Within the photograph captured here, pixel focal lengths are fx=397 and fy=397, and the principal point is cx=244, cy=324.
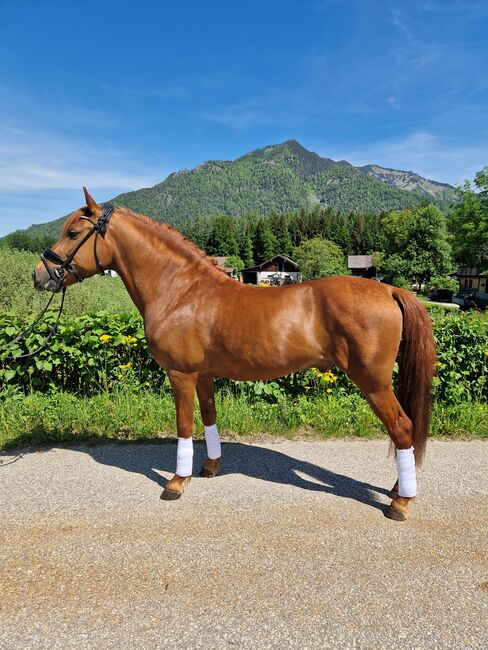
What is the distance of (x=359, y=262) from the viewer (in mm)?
89938

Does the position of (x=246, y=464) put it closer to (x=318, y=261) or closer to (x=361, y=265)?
(x=318, y=261)

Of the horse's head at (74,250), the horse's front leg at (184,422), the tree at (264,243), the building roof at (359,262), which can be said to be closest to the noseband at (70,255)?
the horse's head at (74,250)

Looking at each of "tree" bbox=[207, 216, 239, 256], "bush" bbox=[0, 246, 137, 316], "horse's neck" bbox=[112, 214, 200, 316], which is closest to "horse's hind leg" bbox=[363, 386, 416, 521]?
"horse's neck" bbox=[112, 214, 200, 316]

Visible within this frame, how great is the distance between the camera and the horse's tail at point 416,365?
3438mm

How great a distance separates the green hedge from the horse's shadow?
1185 millimetres

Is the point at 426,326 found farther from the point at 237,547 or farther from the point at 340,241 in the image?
the point at 340,241

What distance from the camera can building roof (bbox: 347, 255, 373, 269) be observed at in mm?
89000

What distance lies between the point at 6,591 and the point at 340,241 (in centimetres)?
10347

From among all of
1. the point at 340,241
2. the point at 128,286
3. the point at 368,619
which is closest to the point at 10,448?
the point at 128,286

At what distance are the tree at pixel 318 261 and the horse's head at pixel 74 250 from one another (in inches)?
2221

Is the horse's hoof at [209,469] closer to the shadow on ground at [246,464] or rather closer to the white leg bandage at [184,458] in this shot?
the shadow on ground at [246,464]

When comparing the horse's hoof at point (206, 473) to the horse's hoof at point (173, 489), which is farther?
the horse's hoof at point (206, 473)

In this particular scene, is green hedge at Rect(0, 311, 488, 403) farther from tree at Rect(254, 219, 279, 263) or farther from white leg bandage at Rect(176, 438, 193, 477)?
tree at Rect(254, 219, 279, 263)

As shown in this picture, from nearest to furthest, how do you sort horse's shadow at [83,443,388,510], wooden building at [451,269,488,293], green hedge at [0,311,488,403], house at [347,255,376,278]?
horse's shadow at [83,443,388,510], green hedge at [0,311,488,403], wooden building at [451,269,488,293], house at [347,255,376,278]
